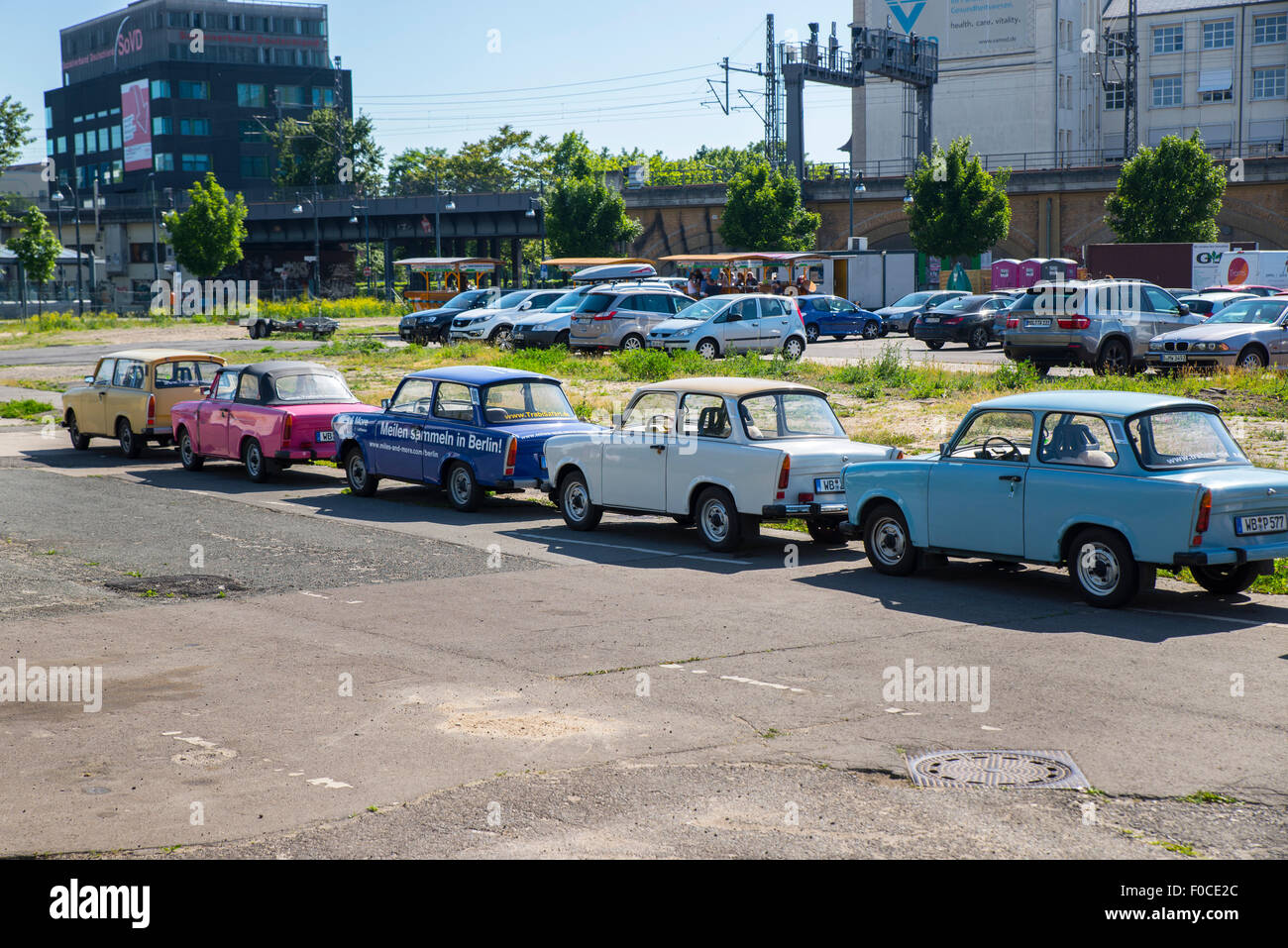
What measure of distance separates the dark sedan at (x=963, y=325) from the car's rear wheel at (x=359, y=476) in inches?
991

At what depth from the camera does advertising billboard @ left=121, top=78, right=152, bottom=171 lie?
127188 millimetres

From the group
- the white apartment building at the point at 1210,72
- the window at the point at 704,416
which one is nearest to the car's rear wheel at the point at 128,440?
the window at the point at 704,416

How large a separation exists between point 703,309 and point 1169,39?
6157cm

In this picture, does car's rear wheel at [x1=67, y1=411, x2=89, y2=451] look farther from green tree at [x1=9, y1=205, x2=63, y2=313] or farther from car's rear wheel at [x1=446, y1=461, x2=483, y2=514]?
green tree at [x1=9, y1=205, x2=63, y2=313]

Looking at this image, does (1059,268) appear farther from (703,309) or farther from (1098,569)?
(1098,569)

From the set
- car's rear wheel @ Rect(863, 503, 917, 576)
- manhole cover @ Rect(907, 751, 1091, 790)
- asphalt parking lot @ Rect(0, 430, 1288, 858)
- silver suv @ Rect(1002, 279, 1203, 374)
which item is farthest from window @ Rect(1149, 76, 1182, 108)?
manhole cover @ Rect(907, 751, 1091, 790)

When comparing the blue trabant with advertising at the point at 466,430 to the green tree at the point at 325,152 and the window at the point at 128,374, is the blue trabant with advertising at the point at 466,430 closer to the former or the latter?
the window at the point at 128,374

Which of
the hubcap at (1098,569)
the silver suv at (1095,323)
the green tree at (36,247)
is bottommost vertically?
the hubcap at (1098,569)

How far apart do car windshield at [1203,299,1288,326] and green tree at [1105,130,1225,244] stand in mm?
30498

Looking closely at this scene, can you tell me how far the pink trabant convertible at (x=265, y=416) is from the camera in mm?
18984

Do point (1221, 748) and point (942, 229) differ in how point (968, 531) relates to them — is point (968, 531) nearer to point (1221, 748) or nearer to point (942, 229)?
point (1221, 748)

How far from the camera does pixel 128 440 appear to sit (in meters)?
22.5

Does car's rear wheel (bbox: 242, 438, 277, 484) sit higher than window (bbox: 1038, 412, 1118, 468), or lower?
lower

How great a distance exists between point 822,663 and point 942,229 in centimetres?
5681
